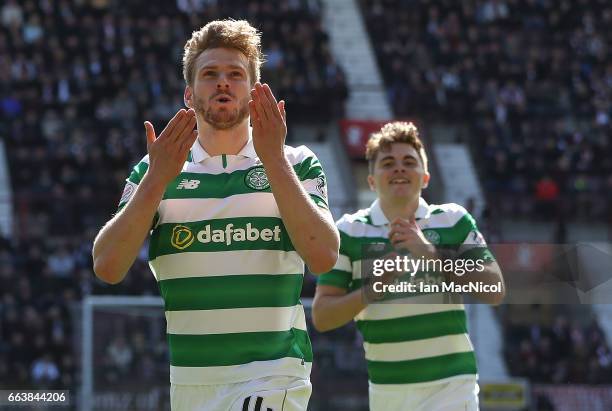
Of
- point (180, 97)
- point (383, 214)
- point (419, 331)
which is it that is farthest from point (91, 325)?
point (180, 97)

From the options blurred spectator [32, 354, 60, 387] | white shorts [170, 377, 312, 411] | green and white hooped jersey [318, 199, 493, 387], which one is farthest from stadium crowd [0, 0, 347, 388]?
white shorts [170, 377, 312, 411]

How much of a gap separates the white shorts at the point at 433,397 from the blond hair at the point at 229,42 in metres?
1.95

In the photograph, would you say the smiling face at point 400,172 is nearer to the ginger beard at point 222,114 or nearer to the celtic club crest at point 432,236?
the celtic club crest at point 432,236

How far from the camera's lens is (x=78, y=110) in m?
22.1

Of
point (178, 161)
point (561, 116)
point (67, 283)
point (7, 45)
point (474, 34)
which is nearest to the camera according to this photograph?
point (178, 161)

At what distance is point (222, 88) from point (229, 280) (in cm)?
64

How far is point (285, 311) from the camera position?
13.0 feet

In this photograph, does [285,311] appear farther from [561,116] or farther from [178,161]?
[561,116]

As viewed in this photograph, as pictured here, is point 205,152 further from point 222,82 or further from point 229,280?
point 229,280

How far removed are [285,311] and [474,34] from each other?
23.9 metres

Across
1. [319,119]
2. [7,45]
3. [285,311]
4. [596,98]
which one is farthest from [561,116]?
[285,311]

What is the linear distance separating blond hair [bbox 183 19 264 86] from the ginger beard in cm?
11

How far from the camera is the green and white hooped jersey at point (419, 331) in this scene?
215 inches

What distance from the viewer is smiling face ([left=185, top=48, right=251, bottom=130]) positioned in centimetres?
403
